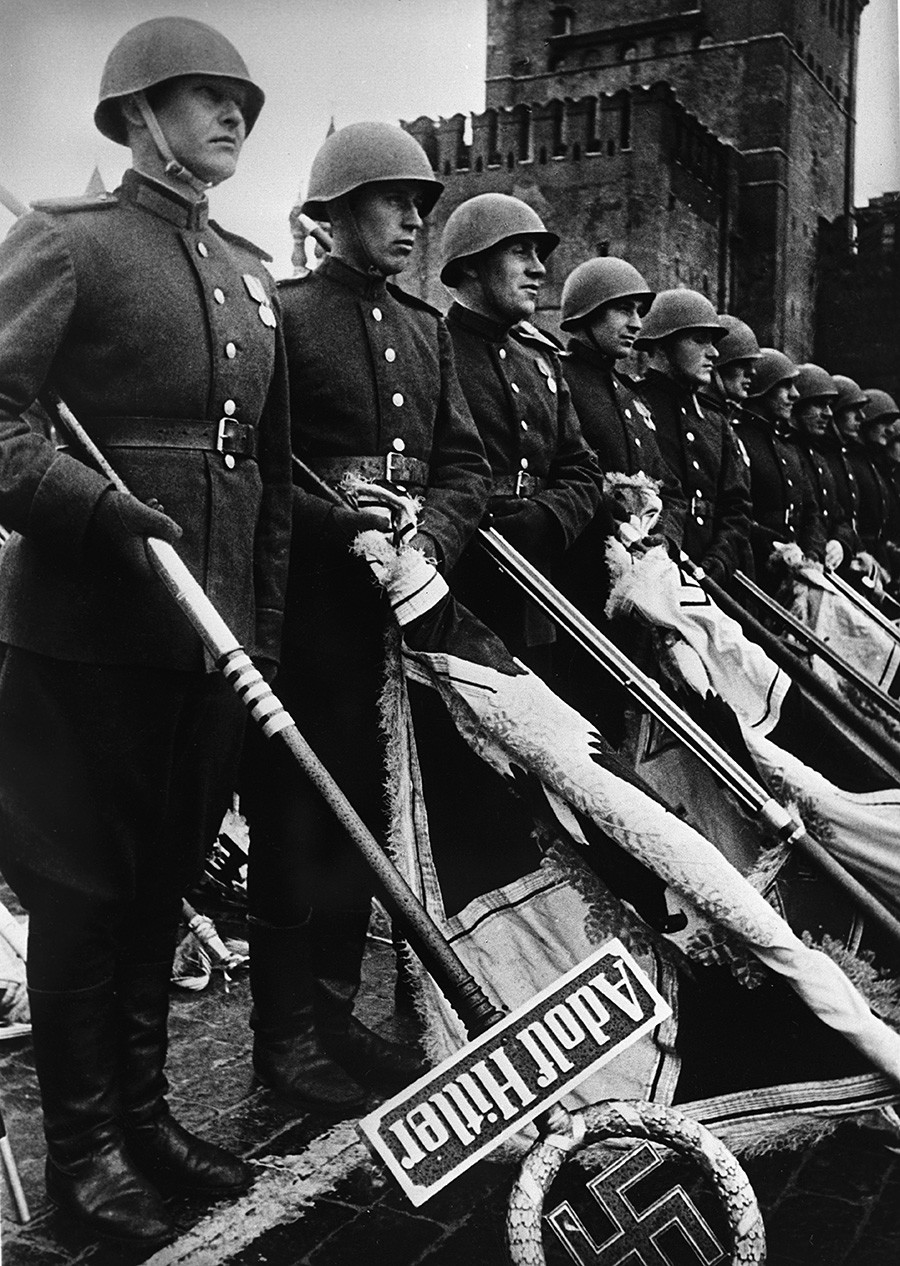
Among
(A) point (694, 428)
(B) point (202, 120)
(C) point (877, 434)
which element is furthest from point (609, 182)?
(C) point (877, 434)

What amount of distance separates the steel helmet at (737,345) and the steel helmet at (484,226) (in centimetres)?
224

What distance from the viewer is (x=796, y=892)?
12.4ft

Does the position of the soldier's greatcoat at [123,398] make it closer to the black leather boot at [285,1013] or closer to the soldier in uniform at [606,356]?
the black leather boot at [285,1013]

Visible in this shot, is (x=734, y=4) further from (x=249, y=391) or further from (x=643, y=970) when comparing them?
(x=643, y=970)

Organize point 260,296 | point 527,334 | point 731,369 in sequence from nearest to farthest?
point 260,296 → point 527,334 → point 731,369

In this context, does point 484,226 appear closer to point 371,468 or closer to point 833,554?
point 371,468

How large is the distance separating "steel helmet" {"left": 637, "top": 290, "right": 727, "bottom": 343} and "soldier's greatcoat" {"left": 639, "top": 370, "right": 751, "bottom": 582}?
0.18m

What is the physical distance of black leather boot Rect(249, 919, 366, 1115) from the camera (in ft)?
11.5

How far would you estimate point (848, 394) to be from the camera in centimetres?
773

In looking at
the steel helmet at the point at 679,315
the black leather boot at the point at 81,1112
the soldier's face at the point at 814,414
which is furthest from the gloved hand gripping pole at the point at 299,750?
the soldier's face at the point at 814,414

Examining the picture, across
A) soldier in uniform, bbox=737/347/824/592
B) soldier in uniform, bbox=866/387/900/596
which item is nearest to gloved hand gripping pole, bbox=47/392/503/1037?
soldier in uniform, bbox=737/347/824/592

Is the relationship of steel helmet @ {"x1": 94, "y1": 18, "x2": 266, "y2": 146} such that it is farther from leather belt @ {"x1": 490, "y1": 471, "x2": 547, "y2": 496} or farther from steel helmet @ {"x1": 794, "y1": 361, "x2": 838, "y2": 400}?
steel helmet @ {"x1": 794, "y1": 361, "x2": 838, "y2": 400}

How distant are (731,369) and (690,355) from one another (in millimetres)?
873

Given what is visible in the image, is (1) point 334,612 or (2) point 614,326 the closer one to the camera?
(1) point 334,612
